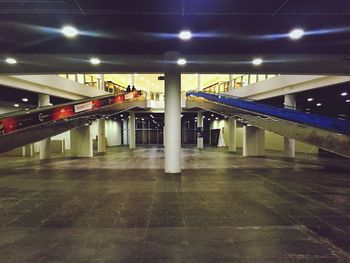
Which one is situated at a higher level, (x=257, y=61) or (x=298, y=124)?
(x=257, y=61)

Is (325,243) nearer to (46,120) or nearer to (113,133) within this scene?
(46,120)

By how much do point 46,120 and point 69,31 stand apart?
17.7 ft

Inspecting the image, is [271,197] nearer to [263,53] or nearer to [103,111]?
[263,53]

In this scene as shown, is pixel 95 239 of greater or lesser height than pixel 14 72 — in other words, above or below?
below

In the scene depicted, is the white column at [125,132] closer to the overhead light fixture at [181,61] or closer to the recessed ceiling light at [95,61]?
the recessed ceiling light at [95,61]

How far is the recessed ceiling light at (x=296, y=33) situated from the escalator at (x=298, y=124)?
11.0 ft

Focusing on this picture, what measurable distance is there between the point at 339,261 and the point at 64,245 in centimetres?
357

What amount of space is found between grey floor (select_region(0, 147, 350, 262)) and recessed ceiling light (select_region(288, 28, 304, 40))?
171 inches

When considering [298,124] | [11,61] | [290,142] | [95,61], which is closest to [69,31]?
[95,61]

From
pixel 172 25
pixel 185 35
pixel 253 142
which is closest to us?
pixel 172 25

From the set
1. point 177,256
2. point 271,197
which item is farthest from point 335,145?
point 177,256

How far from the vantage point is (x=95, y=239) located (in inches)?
156

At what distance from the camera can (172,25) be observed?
7.14 metres

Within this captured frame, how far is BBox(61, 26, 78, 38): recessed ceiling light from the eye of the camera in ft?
23.6
